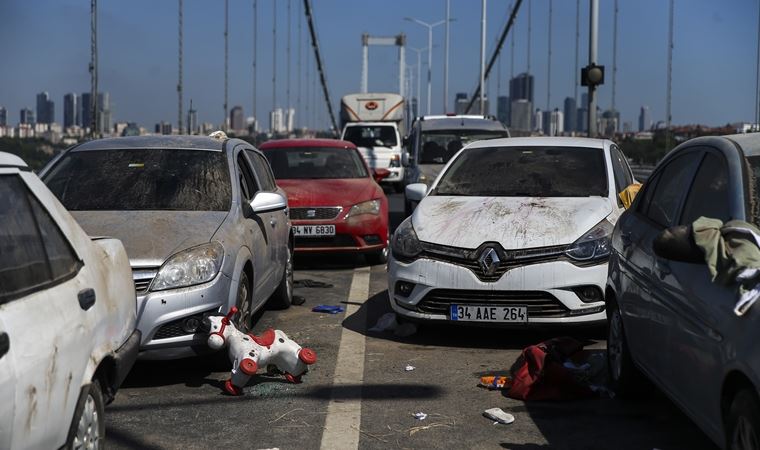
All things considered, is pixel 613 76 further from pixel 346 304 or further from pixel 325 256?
pixel 346 304

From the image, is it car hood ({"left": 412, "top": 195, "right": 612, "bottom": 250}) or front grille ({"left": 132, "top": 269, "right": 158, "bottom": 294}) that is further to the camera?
car hood ({"left": 412, "top": 195, "right": 612, "bottom": 250})

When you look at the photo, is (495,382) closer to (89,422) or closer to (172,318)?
(172,318)

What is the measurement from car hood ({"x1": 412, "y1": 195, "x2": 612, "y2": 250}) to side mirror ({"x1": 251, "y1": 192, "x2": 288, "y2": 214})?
1.06 metres

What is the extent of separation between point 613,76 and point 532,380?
2966 cm

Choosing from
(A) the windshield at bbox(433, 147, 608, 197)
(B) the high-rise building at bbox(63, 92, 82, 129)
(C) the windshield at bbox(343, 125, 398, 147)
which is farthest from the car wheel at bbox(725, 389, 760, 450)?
(C) the windshield at bbox(343, 125, 398, 147)

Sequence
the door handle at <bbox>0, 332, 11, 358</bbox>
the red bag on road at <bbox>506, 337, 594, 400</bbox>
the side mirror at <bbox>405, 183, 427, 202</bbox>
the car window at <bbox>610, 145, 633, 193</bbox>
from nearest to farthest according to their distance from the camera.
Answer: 1. the door handle at <bbox>0, 332, 11, 358</bbox>
2. the red bag on road at <bbox>506, 337, 594, 400</bbox>
3. the car window at <bbox>610, 145, 633, 193</bbox>
4. the side mirror at <bbox>405, 183, 427, 202</bbox>

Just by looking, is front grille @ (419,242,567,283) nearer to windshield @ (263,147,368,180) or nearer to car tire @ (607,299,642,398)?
car tire @ (607,299,642,398)

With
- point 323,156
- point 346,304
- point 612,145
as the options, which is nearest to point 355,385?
point 346,304

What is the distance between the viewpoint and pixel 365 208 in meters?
12.0

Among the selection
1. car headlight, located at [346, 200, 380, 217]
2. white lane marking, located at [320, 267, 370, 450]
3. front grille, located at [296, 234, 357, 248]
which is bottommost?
white lane marking, located at [320, 267, 370, 450]

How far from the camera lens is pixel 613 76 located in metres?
34.4

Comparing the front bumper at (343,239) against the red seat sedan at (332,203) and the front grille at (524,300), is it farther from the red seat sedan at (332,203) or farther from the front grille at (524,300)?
the front grille at (524,300)

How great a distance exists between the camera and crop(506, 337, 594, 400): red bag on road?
19.6ft

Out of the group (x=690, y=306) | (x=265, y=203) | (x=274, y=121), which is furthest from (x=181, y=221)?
(x=274, y=121)
